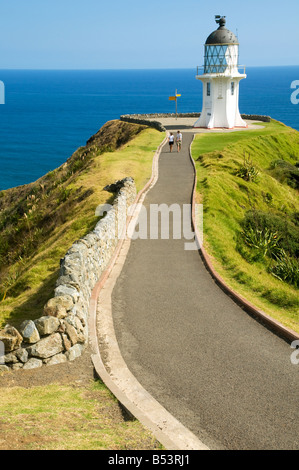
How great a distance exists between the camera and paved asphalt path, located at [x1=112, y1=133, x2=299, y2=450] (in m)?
9.48

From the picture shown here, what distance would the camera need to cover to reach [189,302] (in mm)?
15141

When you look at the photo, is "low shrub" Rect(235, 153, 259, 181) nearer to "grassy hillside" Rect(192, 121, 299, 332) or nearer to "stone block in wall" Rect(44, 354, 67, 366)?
"grassy hillside" Rect(192, 121, 299, 332)

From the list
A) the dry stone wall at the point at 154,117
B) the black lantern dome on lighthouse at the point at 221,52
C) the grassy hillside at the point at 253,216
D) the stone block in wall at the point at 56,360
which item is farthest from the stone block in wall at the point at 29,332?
the black lantern dome on lighthouse at the point at 221,52

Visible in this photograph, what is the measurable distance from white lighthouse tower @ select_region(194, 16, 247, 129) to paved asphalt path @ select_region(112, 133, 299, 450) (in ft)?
122

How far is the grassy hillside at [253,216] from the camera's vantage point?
16.8 metres

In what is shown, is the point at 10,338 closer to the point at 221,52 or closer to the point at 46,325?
the point at 46,325

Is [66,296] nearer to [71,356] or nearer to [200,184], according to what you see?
[71,356]

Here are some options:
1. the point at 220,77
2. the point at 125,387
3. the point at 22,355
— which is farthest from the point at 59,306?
the point at 220,77

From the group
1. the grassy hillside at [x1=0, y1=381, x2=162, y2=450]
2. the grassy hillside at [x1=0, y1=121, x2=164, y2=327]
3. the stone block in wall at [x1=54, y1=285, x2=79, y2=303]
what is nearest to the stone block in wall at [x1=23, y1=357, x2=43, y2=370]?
the grassy hillside at [x1=0, y1=381, x2=162, y2=450]

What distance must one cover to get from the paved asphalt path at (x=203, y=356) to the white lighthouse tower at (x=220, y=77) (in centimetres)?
3720

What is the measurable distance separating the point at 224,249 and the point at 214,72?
36.7m

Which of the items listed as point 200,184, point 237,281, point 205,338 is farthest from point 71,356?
point 200,184

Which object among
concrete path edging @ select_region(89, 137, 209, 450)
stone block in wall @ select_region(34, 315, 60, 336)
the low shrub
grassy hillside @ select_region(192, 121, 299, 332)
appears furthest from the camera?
the low shrub

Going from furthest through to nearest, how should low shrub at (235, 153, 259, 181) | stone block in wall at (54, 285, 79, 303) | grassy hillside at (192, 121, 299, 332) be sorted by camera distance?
low shrub at (235, 153, 259, 181) < grassy hillside at (192, 121, 299, 332) < stone block in wall at (54, 285, 79, 303)
